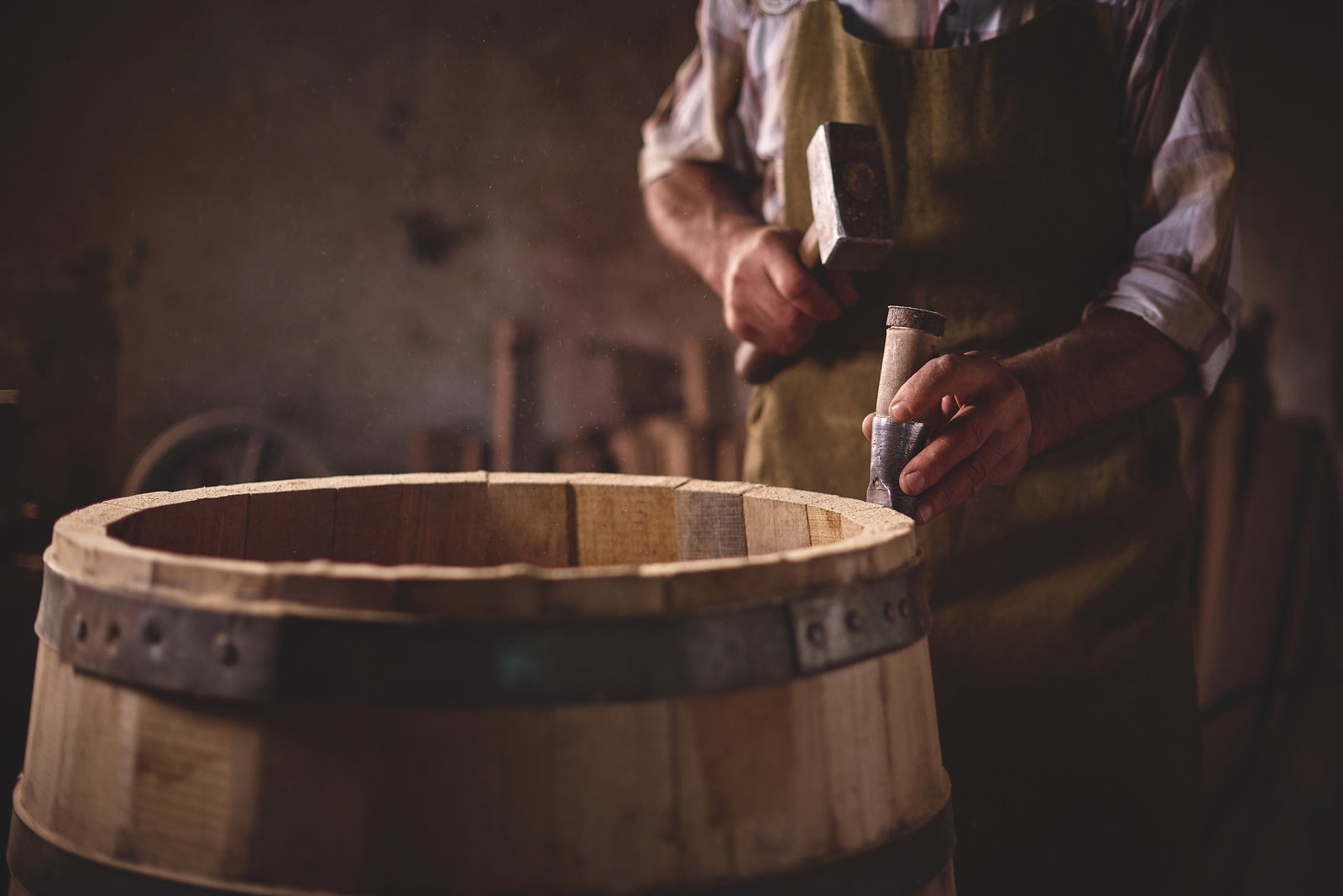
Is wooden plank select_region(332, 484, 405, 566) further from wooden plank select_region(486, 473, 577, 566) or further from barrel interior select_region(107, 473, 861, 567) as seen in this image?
wooden plank select_region(486, 473, 577, 566)

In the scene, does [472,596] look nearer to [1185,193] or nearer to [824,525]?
[824,525]

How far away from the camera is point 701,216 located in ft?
6.06

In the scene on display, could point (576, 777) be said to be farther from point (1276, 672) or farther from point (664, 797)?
point (1276, 672)

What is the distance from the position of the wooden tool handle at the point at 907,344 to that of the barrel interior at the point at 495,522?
0.19 metres

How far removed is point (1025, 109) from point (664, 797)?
130 cm

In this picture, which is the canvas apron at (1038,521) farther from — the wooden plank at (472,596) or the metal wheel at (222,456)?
the metal wheel at (222,456)

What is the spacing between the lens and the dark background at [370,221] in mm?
3986

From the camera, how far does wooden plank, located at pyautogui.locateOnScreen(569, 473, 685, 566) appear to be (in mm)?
1293

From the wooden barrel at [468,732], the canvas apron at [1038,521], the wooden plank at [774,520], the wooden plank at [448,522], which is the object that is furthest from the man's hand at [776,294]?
the wooden barrel at [468,732]

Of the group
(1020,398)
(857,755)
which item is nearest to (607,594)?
(857,755)

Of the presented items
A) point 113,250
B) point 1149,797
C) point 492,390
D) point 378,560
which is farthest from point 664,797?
point 113,250

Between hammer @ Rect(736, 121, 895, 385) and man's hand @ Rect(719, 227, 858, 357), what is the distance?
0.11 metres

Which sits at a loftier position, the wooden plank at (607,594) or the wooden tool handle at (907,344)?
the wooden tool handle at (907,344)

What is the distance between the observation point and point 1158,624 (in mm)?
1594
